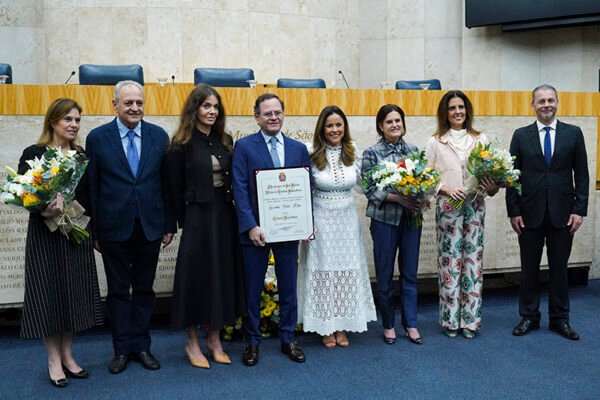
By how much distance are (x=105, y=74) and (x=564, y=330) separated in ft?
17.2

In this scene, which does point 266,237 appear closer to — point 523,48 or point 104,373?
point 104,373

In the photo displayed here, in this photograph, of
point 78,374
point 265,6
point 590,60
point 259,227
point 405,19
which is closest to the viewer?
point 78,374

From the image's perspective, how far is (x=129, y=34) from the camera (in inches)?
360

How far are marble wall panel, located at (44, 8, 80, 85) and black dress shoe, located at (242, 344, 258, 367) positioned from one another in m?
6.90

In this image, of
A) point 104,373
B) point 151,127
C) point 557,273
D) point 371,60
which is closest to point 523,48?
point 371,60

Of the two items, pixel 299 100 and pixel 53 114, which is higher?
pixel 299 100

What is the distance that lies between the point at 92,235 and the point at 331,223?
59.6 inches

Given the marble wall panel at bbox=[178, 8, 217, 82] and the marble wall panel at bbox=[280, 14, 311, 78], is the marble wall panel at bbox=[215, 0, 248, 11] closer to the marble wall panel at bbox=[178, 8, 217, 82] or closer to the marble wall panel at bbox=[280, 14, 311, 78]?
the marble wall panel at bbox=[178, 8, 217, 82]

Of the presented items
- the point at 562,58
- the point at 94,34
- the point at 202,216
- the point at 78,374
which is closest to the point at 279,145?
the point at 202,216

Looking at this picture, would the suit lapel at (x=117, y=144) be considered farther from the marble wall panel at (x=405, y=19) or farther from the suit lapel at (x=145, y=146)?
the marble wall panel at (x=405, y=19)

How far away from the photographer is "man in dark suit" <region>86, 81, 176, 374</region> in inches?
135

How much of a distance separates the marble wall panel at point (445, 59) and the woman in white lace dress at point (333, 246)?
23.1 ft

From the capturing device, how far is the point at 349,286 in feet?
13.1

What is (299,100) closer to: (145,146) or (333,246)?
(333,246)
